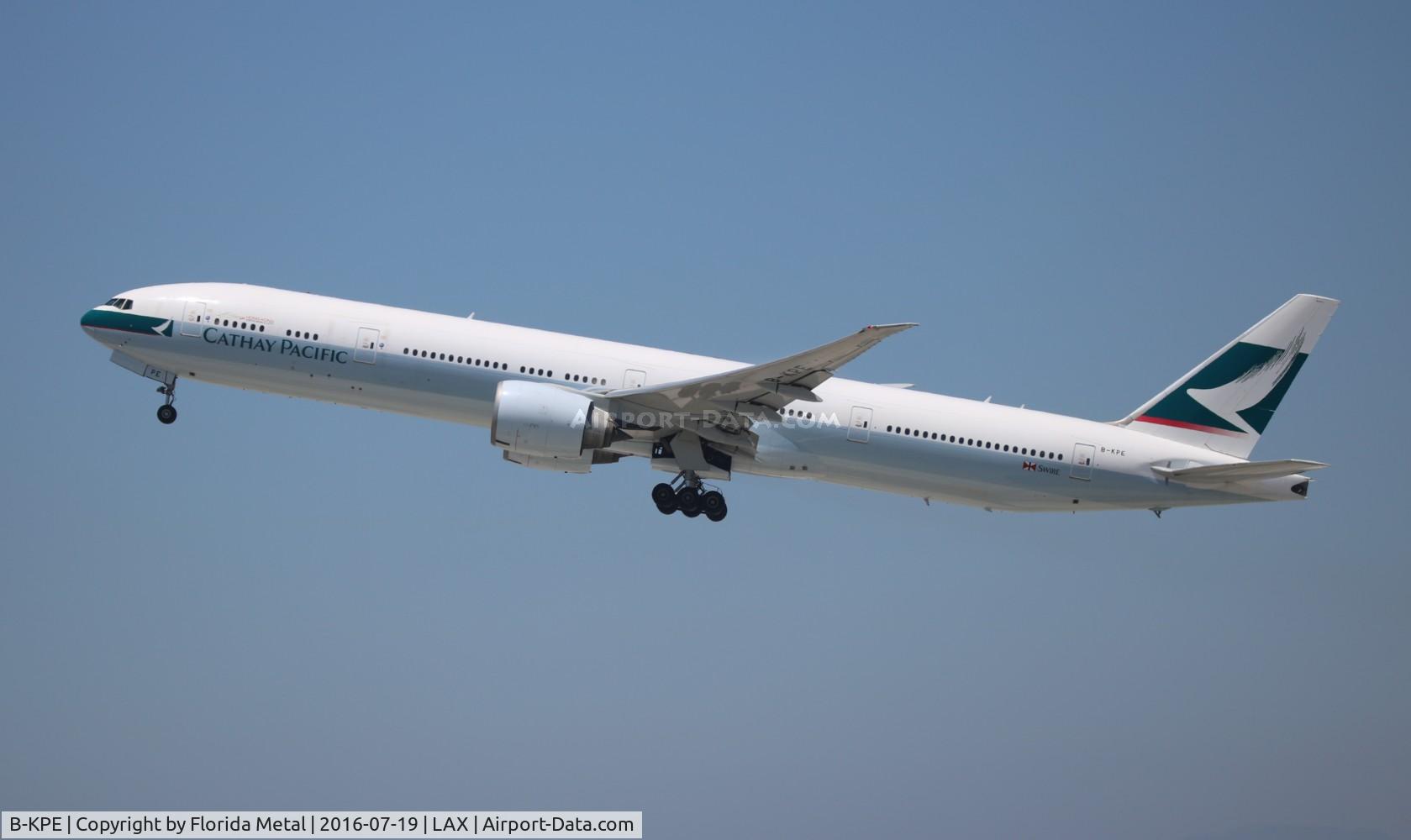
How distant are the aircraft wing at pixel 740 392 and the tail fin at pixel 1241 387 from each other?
35.5 feet

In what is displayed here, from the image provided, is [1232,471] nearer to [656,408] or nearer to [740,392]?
[740,392]

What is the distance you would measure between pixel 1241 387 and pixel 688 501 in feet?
52.6

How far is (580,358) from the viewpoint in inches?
1468

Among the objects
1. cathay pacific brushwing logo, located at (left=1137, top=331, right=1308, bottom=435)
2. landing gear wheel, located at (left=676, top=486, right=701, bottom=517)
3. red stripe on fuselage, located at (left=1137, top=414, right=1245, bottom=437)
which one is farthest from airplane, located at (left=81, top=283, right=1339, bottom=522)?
cathay pacific brushwing logo, located at (left=1137, top=331, right=1308, bottom=435)

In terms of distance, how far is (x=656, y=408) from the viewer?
36719 millimetres

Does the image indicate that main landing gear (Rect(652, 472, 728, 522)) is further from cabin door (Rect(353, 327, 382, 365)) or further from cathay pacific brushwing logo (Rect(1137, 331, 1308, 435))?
cathay pacific brushwing logo (Rect(1137, 331, 1308, 435))

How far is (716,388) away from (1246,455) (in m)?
15.8

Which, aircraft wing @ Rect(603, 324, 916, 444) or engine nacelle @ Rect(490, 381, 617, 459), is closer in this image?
aircraft wing @ Rect(603, 324, 916, 444)

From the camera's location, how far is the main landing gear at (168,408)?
127ft

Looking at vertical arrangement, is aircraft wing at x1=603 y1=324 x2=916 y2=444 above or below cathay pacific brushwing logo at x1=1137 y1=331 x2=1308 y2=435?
below

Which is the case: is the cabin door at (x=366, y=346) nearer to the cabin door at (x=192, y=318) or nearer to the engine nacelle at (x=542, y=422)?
the engine nacelle at (x=542, y=422)

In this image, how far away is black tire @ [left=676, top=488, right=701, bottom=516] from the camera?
38.5 metres

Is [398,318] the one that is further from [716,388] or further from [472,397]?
[716,388]

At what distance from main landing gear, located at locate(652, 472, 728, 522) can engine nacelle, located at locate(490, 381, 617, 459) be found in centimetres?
313
